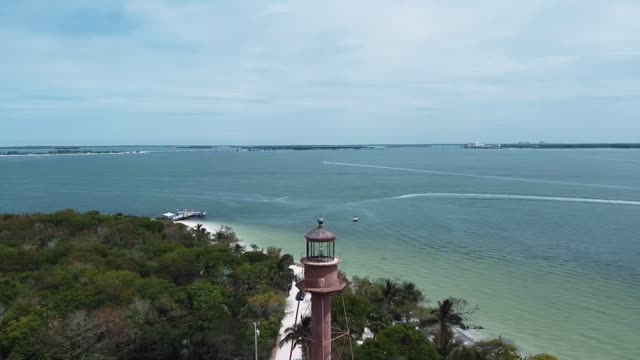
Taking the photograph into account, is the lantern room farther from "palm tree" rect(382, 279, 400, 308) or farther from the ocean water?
the ocean water

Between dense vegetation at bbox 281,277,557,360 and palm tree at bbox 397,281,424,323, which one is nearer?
dense vegetation at bbox 281,277,557,360

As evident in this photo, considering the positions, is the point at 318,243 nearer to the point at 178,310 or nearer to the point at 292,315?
the point at 178,310

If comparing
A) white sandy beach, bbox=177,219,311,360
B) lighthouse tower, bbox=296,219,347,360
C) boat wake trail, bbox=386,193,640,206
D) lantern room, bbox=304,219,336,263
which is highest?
lantern room, bbox=304,219,336,263

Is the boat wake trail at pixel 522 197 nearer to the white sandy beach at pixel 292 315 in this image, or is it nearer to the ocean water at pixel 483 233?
the ocean water at pixel 483 233

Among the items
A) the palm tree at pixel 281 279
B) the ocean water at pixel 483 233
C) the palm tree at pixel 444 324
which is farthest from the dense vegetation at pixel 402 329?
the palm tree at pixel 281 279

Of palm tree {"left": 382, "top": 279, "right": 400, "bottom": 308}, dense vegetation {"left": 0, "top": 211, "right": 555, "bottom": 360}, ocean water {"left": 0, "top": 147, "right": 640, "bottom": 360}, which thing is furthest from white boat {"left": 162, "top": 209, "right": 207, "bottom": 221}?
palm tree {"left": 382, "top": 279, "right": 400, "bottom": 308}

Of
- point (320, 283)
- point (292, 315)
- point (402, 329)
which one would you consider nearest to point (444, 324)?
point (402, 329)

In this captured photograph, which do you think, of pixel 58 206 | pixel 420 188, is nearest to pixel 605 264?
pixel 420 188
